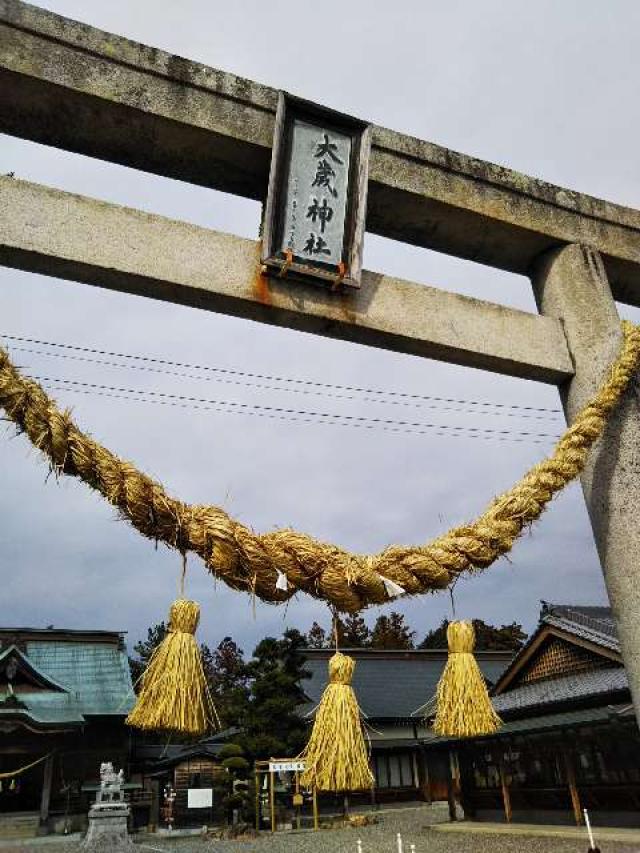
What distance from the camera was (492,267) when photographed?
3682 mm

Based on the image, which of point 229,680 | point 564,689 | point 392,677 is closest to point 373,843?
point 564,689

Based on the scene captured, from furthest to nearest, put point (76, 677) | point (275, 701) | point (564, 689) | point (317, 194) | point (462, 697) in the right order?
point (76, 677), point (275, 701), point (564, 689), point (317, 194), point (462, 697)

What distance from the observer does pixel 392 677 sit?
98.3 ft

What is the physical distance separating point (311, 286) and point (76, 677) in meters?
22.7

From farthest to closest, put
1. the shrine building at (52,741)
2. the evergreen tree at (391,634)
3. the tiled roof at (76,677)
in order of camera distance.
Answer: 1. the evergreen tree at (391,634)
2. the tiled roof at (76,677)
3. the shrine building at (52,741)

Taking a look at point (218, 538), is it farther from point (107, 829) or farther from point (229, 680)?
point (229, 680)

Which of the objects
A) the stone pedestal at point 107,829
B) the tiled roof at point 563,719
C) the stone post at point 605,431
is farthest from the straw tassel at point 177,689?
the stone pedestal at point 107,829

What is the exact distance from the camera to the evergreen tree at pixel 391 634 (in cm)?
5022

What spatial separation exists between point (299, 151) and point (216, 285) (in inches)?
36.0

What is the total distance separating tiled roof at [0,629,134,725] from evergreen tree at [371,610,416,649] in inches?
1183

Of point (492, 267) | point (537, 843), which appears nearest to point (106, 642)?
point (537, 843)

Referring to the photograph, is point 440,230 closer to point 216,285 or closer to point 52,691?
point 216,285

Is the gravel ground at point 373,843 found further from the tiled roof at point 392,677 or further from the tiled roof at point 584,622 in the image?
the tiled roof at point 392,677

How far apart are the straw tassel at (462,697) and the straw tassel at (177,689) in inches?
37.3
